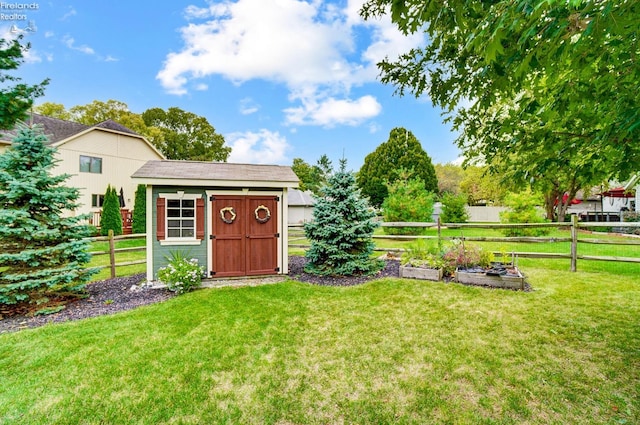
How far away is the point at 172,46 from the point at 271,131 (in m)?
8.75

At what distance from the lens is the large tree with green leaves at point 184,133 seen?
27062 millimetres

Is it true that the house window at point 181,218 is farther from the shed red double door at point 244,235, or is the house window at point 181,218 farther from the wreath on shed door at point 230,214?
the wreath on shed door at point 230,214

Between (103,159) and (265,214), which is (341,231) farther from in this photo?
(103,159)

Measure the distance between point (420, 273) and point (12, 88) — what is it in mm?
7025

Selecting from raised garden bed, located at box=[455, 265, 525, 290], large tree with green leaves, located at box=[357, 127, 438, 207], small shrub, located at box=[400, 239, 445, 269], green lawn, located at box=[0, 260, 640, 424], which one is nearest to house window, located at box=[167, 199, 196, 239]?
green lawn, located at box=[0, 260, 640, 424]

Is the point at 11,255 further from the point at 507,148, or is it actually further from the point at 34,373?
the point at 507,148

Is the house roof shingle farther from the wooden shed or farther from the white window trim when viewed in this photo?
the white window trim

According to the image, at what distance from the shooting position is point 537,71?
9.43 ft

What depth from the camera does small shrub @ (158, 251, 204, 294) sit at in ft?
18.9

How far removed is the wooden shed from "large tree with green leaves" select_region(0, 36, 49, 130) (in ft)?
8.72

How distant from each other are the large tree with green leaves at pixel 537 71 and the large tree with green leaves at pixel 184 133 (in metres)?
27.1

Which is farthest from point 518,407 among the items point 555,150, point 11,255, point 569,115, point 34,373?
point 11,255

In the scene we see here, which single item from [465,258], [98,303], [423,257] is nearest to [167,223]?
[98,303]

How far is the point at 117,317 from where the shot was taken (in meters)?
4.57
